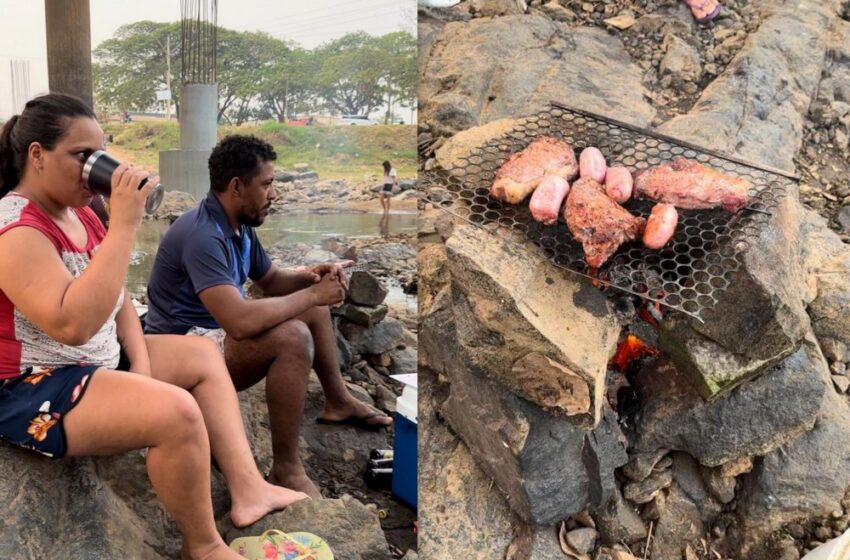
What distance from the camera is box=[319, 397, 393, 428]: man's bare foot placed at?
2.52 metres

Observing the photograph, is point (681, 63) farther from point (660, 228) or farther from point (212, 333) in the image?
point (212, 333)

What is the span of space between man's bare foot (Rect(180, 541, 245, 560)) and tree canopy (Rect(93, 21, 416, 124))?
4.06 ft

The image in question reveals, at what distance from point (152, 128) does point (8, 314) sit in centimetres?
62

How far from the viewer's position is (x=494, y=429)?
2756 mm

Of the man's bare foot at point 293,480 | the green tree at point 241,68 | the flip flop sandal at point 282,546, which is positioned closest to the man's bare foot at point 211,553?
the flip flop sandal at point 282,546

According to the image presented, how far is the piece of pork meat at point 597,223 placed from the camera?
8.00ft

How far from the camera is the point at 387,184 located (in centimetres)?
244

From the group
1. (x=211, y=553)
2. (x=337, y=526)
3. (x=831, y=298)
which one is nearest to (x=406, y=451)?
(x=337, y=526)

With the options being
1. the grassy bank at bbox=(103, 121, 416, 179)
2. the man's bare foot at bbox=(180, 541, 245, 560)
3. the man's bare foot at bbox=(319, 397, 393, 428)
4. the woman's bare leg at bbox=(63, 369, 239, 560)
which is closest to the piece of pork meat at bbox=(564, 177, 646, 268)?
the grassy bank at bbox=(103, 121, 416, 179)

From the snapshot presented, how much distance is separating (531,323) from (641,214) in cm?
65

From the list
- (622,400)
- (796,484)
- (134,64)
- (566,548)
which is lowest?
(566,548)

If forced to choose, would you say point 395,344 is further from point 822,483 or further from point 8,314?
point 822,483

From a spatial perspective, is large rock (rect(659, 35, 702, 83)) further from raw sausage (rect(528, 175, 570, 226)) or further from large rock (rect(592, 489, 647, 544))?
large rock (rect(592, 489, 647, 544))

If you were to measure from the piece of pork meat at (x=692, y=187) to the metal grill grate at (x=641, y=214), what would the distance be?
0.06 meters
